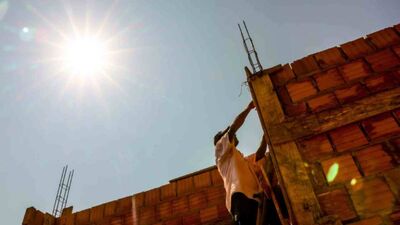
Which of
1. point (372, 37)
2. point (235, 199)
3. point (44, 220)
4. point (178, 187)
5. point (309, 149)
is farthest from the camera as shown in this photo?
point (44, 220)

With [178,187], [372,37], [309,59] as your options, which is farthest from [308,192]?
[178,187]

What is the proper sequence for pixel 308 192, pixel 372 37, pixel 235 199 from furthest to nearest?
pixel 372 37 → pixel 235 199 → pixel 308 192

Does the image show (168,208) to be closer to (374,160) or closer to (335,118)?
(335,118)

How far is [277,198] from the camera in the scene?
2.74 m

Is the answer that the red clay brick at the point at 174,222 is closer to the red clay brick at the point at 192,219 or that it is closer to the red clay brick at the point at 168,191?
the red clay brick at the point at 192,219

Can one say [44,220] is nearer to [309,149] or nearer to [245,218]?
[245,218]

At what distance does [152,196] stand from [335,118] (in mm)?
2651

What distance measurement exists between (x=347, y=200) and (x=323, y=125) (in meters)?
0.63

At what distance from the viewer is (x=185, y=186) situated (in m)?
4.27

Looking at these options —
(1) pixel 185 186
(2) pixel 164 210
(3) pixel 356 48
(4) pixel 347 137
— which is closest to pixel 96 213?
(2) pixel 164 210

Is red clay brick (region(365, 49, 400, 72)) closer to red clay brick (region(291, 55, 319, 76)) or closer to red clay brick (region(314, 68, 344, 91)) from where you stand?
red clay brick (region(314, 68, 344, 91))

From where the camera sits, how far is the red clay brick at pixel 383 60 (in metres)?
2.79

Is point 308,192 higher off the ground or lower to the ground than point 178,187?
lower

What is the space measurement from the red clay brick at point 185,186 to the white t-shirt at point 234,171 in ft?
3.65
